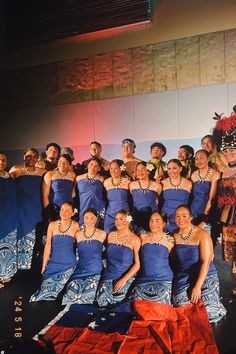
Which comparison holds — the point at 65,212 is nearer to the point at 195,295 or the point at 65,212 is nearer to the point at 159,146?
the point at 159,146

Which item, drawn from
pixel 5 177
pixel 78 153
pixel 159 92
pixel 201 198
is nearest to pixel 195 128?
pixel 159 92

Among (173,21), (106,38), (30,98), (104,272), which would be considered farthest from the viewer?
(30,98)

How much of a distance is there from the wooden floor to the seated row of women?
14 centimetres

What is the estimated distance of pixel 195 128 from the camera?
4.89 meters

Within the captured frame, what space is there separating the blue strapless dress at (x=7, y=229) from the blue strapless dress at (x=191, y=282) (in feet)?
7.31

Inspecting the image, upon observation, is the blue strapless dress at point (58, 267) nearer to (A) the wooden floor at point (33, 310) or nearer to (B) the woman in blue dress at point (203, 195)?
(A) the wooden floor at point (33, 310)

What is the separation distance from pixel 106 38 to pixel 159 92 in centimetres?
126

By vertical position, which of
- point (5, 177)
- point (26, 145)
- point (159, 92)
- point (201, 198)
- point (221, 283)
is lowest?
point (221, 283)

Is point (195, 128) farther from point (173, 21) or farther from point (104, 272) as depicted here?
point (104, 272)

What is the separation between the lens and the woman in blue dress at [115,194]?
454cm

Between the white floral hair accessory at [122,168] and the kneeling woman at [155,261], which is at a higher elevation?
the white floral hair accessory at [122,168]

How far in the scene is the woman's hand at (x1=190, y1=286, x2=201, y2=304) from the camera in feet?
11.6

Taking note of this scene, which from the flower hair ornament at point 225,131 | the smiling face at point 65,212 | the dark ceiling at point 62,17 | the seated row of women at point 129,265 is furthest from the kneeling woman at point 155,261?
the dark ceiling at point 62,17

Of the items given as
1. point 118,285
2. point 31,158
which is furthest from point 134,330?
point 31,158
